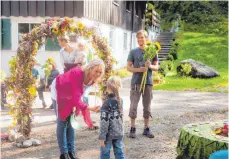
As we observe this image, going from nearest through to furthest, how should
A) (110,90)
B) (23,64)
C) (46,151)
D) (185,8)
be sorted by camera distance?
(110,90) → (46,151) → (23,64) → (185,8)

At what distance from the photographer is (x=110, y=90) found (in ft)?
15.0

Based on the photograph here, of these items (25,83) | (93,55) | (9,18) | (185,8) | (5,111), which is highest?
(185,8)

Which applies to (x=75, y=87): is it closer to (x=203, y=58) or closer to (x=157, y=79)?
(x=157, y=79)

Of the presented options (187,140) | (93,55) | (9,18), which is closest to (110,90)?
(187,140)

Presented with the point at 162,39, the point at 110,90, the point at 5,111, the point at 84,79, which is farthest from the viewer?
the point at 162,39

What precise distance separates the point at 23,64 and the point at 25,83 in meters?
0.34

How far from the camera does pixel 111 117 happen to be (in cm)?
461

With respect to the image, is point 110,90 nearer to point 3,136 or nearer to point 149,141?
point 149,141

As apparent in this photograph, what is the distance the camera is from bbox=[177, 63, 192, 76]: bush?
17250 millimetres

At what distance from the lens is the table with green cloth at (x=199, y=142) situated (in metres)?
4.57

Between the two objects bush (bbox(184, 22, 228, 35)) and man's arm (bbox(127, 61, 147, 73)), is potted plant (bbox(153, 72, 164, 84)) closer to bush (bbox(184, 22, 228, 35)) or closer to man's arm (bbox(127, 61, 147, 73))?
man's arm (bbox(127, 61, 147, 73))

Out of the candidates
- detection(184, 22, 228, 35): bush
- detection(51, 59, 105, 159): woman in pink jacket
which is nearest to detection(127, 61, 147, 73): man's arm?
detection(51, 59, 105, 159): woman in pink jacket

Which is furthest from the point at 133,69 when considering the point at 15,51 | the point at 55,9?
the point at 15,51

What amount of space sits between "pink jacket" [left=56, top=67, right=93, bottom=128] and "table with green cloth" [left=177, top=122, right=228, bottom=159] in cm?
142
